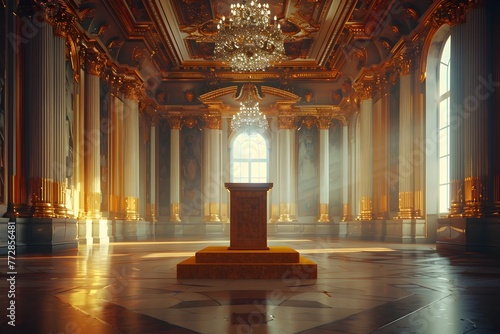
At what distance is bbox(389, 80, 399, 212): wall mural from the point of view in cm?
1584

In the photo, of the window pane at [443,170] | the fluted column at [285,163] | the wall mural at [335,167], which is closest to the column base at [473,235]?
the window pane at [443,170]

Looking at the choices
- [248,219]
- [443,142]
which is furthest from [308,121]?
[248,219]

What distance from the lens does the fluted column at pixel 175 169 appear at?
23078 mm

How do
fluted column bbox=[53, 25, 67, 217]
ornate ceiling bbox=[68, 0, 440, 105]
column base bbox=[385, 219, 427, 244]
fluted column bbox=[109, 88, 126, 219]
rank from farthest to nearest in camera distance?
fluted column bbox=[109, 88, 126, 219]
ornate ceiling bbox=[68, 0, 440, 105]
column base bbox=[385, 219, 427, 244]
fluted column bbox=[53, 25, 67, 217]

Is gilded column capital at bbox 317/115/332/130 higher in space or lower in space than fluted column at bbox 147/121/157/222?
higher

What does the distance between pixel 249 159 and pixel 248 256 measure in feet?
58.2

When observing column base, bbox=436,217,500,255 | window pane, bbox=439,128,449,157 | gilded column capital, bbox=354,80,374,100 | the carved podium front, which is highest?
gilded column capital, bbox=354,80,374,100

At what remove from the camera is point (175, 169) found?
23.2 meters

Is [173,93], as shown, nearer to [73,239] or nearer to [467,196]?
[73,239]

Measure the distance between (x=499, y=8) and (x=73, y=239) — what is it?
9.33 meters

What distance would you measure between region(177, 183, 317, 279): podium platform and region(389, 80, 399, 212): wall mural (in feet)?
32.8

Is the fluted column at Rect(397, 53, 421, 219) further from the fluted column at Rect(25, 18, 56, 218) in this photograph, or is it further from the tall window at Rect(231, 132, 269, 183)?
the tall window at Rect(231, 132, 269, 183)

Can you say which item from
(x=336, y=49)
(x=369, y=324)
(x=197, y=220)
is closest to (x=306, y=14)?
(x=336, y=49)

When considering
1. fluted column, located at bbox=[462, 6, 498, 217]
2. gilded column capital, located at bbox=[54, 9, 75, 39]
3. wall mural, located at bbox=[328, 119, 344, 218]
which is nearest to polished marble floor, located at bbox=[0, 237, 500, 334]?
fluted column, located at bbox=[462, 6, 498, 217]
